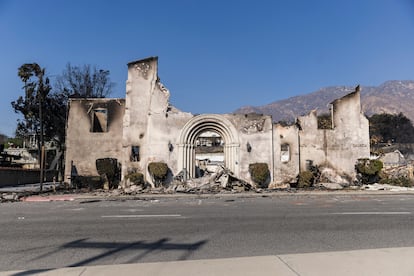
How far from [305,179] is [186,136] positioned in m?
8.69

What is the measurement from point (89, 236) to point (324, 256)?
5053 millimetres

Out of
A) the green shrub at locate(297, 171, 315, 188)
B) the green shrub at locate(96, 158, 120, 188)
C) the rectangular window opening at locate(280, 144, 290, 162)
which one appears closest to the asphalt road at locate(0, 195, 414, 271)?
the green shrub at locate(297, 171, 315, 188)

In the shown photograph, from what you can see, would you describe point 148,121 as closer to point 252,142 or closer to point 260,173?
point 252,142

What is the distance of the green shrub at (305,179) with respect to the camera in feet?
77.3

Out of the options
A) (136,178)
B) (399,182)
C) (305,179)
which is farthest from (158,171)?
(399,182)

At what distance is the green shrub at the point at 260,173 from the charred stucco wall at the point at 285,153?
0.93 meters

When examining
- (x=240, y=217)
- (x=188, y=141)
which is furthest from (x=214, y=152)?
(x=240, y=217)

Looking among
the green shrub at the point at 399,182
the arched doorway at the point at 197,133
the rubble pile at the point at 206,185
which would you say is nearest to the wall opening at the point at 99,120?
the arched doorway at the point at 197,133

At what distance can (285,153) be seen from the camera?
2444 cm

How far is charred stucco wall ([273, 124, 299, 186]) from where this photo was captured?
24031 millimetres

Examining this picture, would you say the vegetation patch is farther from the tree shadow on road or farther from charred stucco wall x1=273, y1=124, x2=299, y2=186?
the tree shadow on road

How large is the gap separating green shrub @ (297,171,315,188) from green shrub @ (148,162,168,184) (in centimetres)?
923

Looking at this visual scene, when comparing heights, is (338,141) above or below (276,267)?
above

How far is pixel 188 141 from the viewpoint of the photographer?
78.6 ft
